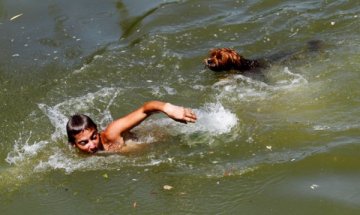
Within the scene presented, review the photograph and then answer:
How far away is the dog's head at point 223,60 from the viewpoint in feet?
23.3

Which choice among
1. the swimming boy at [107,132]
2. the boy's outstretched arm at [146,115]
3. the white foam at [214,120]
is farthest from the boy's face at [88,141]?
the white foam at [214,120]

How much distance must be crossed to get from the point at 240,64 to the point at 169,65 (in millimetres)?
1208

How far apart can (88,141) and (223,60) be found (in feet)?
8.17

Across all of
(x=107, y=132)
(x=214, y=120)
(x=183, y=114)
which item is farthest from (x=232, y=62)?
(x=183, y=114)

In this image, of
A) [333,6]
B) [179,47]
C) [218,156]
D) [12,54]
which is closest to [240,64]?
[179,47]

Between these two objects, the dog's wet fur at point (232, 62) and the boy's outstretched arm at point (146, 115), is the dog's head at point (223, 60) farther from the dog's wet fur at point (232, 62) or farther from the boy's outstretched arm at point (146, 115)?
the boy's outstretched arm at point (146, 115)

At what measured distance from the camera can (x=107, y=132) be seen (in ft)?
18.3

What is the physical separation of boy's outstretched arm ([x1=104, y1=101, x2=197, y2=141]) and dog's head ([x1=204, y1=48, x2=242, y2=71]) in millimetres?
2182

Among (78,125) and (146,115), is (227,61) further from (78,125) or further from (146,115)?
(78,125)

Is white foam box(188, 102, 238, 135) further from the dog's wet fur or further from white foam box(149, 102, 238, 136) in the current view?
the dog's wet fur

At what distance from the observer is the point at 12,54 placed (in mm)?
8602

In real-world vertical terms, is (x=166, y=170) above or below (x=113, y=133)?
below

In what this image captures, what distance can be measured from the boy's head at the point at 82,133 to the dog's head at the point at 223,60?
7.69 feet

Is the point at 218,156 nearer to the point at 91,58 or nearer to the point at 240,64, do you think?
the point at 240,64
